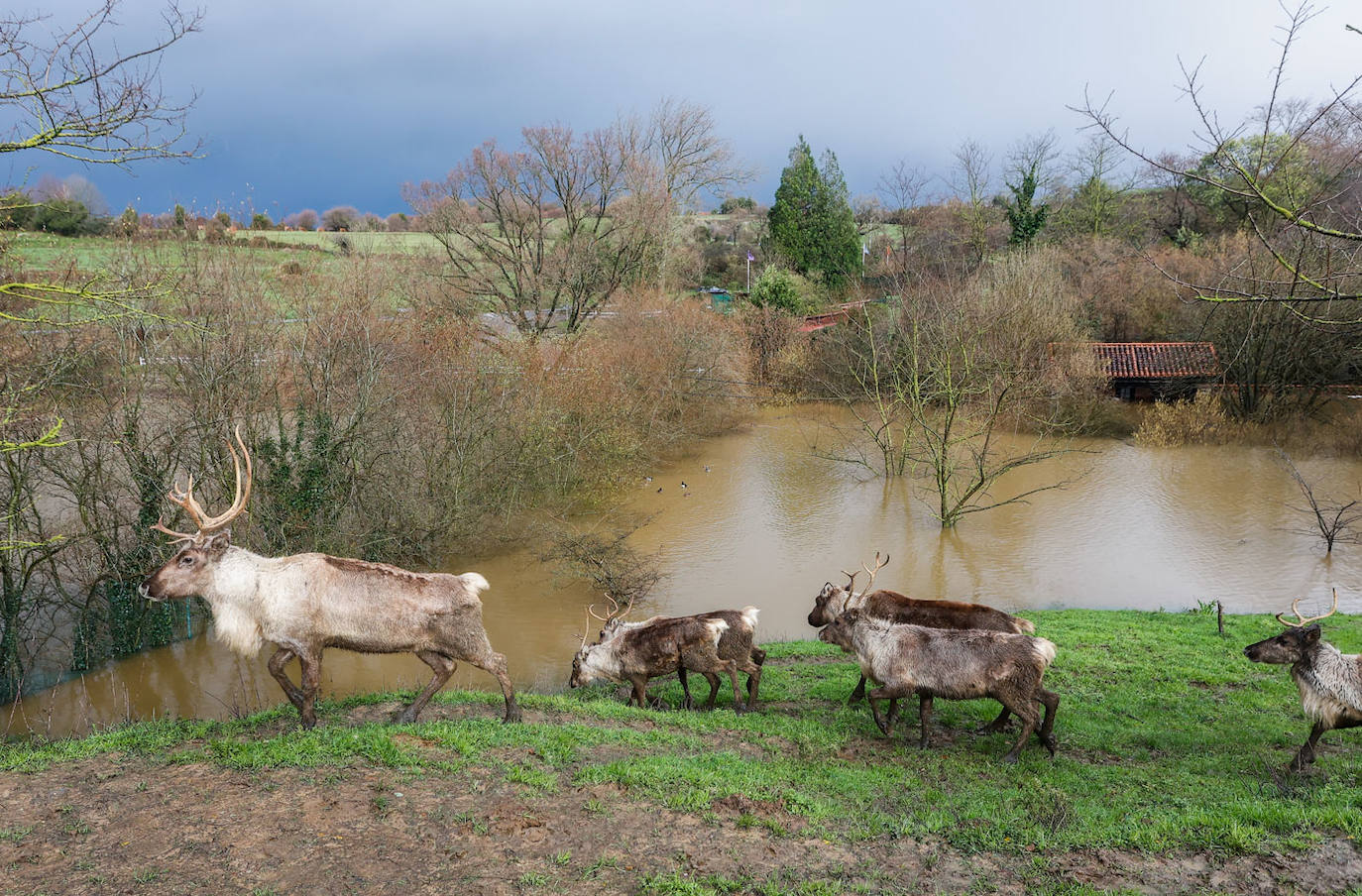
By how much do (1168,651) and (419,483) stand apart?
14.2 m

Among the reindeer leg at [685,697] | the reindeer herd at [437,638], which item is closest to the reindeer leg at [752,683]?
the reindeer leg at [685,697]

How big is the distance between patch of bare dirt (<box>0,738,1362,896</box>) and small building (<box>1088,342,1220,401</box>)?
99.3 feet

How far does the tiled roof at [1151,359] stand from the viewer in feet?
108

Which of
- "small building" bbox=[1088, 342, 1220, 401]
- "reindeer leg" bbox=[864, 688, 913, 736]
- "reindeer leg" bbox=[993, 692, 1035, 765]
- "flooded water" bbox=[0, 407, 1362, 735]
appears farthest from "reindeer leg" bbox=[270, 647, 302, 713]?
"small building" bbox=[1088, 342, 1220, 401]

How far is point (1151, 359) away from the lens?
35.0 m

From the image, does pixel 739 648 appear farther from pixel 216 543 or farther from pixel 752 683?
pixel 216 543

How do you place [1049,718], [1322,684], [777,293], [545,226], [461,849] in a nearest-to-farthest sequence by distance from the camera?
1. [461,849]
2. [1322,684]
3. [1049,718]
4. [545,226]
5. [777,293]

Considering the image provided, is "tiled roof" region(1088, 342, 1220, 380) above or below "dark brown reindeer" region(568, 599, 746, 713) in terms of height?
above

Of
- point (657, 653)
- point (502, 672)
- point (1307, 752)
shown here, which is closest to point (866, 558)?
point (657, 653)

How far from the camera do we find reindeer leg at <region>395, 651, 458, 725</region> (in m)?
8.47

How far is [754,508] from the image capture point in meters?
23.9

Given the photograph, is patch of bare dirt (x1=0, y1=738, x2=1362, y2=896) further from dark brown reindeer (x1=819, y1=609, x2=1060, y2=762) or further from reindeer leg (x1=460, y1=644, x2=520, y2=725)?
dark brown reindeer (x1=819, y1=609, x2=1060, y2=762)

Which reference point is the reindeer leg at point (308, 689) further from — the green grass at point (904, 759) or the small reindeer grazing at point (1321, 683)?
the small reindeer grazing at point (1321, 683)

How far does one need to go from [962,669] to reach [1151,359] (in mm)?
32045
